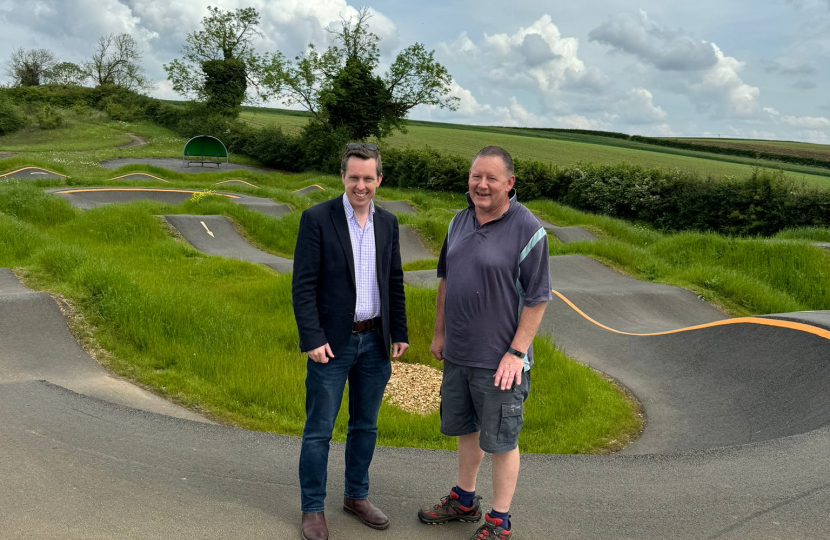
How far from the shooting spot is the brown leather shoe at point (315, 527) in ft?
11.8

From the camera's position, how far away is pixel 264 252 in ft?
55.4

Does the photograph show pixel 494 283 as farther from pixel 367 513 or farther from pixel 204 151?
pixel 204 151

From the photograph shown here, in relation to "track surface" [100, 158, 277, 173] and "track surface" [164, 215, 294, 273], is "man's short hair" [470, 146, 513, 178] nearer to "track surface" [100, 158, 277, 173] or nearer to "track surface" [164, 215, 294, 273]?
"track surface" [164, 215, 294, 273]

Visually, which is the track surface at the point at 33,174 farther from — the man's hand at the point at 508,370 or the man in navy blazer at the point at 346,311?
the man's hand at the point at 508,370

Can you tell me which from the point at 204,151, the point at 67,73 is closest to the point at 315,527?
the point at 204,151

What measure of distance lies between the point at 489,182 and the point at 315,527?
2.11m

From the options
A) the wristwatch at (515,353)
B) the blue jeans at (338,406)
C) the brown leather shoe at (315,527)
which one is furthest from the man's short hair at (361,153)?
the brown leather shoe at (315,527)

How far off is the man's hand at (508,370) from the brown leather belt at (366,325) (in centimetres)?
74

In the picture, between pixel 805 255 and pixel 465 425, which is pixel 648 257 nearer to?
pixel 805 255

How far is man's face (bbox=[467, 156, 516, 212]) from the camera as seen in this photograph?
3.38 m

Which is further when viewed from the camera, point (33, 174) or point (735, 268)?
point (33, 174)

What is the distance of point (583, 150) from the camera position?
51.2 meters

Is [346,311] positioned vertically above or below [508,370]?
above

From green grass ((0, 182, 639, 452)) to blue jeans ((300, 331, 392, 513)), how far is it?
2.14 m
